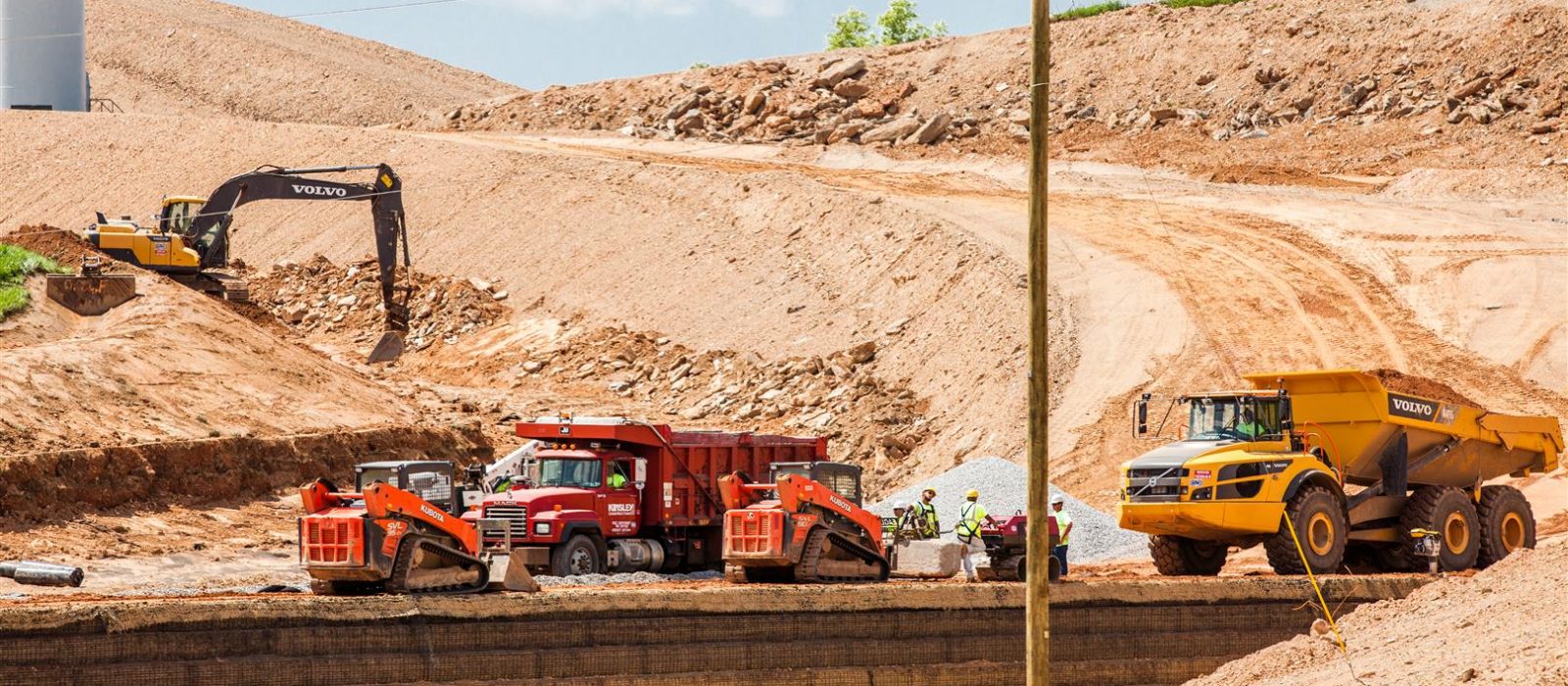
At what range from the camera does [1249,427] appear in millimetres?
22078

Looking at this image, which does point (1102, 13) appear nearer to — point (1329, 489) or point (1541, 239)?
point (1541, 239)

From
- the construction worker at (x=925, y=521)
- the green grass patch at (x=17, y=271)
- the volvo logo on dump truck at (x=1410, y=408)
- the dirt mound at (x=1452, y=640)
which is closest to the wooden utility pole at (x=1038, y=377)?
the dirt mound at (x=1452, y=640)

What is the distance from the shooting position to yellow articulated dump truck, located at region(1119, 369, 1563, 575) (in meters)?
21.4

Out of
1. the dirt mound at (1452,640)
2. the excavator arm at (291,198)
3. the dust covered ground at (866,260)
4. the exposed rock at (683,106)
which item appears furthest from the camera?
the exposed rock at (683,106)

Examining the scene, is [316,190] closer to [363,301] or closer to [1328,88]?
[363,301]

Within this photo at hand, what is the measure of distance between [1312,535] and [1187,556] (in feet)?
6.76

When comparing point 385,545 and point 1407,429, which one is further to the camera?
point 1407,429

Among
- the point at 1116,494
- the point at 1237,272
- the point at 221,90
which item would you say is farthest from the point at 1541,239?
the point at 221,90

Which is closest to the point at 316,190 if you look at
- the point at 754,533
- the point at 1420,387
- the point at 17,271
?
the point at 17,271

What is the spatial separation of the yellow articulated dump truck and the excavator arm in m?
23.4

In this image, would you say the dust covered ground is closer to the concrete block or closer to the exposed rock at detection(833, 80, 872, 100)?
the exposed rock at detection(833, 80, 872, 100)

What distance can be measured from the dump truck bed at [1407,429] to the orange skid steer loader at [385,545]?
10.6 meters

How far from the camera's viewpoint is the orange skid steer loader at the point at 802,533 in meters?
20.7

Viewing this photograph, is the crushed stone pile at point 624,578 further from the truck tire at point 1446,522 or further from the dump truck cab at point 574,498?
the truck tire at point 1446,522
